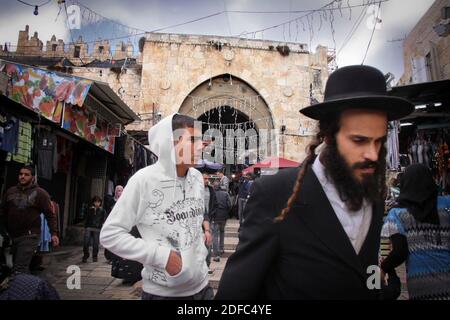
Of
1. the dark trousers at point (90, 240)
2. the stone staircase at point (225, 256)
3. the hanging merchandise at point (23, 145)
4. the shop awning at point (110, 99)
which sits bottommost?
the stone staircase at point (225, 256)

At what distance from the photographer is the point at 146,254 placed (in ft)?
5.19

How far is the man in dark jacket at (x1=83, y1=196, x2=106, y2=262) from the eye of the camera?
21.3 feet

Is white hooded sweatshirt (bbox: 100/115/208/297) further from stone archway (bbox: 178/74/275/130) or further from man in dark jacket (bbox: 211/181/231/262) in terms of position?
stone archway (bbox: 178/74/275/130)

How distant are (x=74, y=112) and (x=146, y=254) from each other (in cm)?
517

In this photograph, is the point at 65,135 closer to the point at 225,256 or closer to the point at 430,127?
the point at 225,256

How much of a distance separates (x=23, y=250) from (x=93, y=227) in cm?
265

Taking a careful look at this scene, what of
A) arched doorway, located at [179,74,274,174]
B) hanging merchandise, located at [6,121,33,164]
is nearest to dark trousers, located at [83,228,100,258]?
hanging merchandise, located at [6,121,33,164]

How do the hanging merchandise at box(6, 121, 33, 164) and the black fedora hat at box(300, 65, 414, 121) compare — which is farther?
the hanging merchandise at box(6, 121, 33, 164)

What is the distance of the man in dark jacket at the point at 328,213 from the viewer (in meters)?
1.03

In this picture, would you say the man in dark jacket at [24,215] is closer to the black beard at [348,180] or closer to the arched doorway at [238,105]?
the black beard at [348,180]

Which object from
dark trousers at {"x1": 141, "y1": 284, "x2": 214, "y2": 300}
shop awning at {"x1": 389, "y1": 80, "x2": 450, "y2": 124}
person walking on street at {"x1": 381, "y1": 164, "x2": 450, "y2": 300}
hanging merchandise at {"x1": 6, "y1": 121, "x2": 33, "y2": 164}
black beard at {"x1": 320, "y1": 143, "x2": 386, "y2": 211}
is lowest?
dark trousers at {"x1": 141, "y1": 284, "x2": 214, "y2": 300}

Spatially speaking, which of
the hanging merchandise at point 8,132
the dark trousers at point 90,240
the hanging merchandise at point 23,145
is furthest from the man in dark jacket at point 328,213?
the dark trousers at point 90,240

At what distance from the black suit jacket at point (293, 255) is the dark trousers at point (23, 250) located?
4.03 metres
